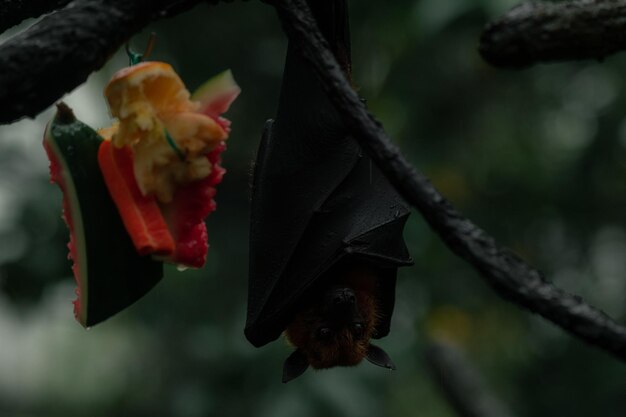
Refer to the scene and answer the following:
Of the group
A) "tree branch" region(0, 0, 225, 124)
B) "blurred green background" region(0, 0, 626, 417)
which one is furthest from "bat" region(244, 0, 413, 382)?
"blurred green background" region(0, 0, 626, 417)

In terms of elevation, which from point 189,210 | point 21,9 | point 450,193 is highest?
point 21,9

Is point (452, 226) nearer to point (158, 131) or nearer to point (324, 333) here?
point (158, 131)

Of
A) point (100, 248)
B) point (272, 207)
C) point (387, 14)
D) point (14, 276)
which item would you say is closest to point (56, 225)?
point (14, 276)

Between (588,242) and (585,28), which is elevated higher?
(585,28)

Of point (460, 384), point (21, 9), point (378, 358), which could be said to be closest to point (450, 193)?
point (460, 384)

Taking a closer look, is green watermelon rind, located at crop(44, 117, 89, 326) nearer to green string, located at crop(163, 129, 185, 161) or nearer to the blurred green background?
green string, located at crop(163, 129, 185, 161)

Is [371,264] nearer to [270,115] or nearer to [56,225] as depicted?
[56,225]
